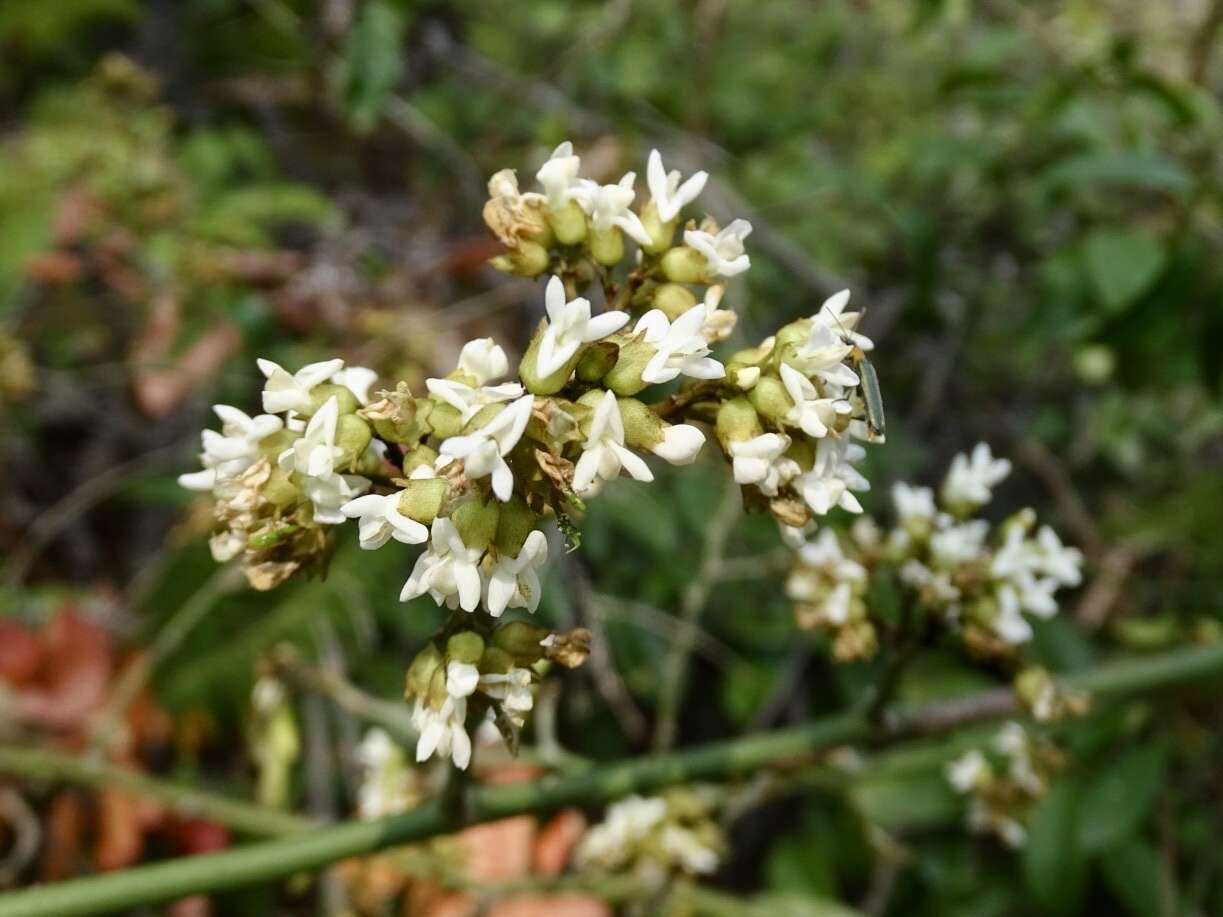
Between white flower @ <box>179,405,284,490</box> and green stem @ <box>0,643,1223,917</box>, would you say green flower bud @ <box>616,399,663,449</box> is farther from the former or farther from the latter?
green stem @ <box>0,643,1223,917</box>

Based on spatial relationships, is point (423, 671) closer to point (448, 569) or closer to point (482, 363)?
point (448, 569)

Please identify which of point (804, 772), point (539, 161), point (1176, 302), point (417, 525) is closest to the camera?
point (417, 525)

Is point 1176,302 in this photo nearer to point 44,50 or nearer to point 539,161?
point 539,161

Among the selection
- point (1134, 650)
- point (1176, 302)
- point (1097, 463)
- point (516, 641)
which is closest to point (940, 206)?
point (1097, 463)

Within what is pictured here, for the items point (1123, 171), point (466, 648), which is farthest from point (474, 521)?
point (1123, 171)

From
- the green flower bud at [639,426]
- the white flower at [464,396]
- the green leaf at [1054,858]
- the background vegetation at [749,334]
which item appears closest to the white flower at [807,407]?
the green flower bud at [639,426]

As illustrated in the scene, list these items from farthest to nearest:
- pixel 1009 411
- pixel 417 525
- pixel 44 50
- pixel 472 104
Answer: pixel 44 50 → pixel 472 104 → pixel 1009 411 → pixel 417 525

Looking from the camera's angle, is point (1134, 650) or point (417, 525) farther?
point (1134, 650)
